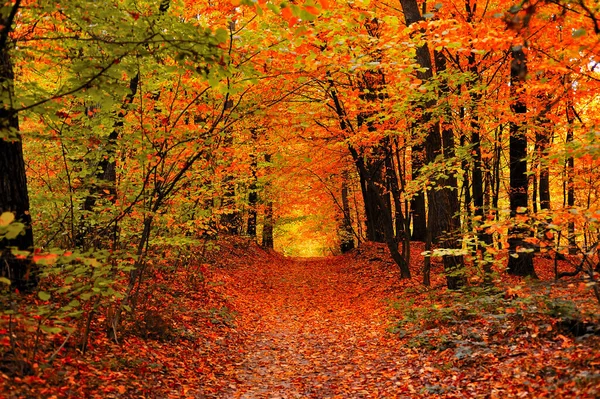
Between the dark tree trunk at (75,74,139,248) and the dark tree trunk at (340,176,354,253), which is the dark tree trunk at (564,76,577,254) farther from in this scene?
the dark tree trunk at (340,176,354,253)

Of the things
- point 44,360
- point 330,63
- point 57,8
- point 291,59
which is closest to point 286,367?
point 44,360

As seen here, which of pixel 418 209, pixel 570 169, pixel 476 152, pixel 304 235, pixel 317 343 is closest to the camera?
pixel 570 169

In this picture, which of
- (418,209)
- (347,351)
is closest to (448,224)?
(347,351)

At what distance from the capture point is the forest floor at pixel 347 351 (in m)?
5.34

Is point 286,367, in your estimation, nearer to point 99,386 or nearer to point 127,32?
point 99,386

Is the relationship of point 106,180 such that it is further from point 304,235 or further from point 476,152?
point 304,235

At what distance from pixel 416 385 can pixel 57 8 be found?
7.32 m

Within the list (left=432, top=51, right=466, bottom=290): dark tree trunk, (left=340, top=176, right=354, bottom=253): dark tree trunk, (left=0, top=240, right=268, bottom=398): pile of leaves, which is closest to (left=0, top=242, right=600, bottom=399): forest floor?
(left=0, top=240, right=268, bottom=398): pile of leaves

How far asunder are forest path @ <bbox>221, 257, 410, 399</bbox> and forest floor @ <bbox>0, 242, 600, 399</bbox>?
4 centimetres

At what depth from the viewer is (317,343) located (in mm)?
9805

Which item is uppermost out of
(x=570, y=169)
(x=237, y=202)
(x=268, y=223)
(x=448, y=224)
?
(x=570, y=169)

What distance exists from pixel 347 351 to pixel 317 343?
3.39 feet

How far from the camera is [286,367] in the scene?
8273 mm

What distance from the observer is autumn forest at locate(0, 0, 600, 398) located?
4797mm
